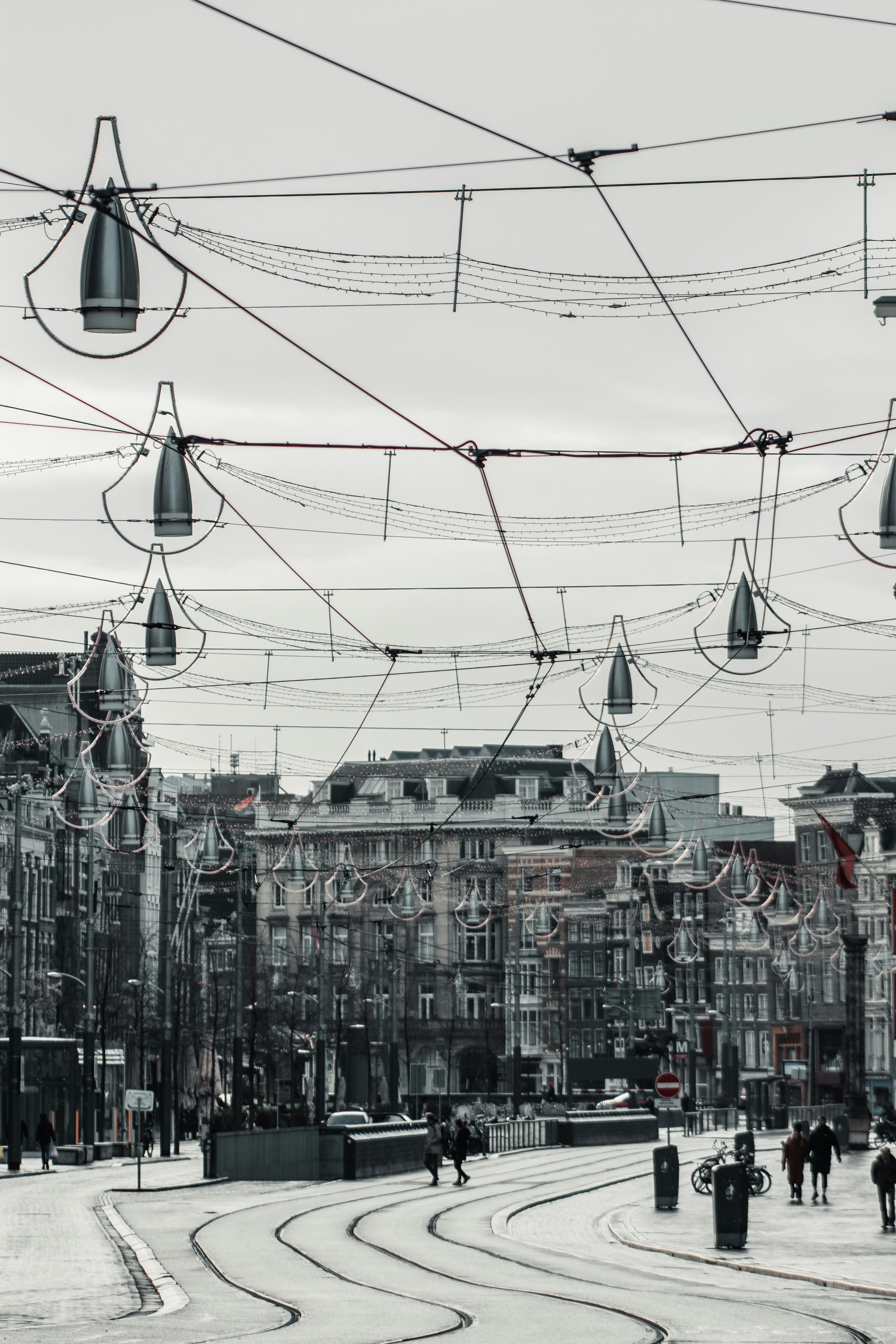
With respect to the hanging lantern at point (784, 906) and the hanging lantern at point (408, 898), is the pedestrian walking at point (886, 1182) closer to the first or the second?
the hanging lantern at point (408, 898)

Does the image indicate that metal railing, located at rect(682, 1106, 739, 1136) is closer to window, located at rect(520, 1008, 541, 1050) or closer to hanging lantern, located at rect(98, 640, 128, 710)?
window, located at rect(520, 1008, 541, 1050)

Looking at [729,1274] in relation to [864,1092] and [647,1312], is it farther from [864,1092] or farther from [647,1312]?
[864,1092]

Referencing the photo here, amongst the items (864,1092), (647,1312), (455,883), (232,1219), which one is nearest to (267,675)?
(232,1219)

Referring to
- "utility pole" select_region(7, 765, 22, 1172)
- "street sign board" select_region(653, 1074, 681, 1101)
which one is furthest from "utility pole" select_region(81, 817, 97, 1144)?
"street sign board" select_region(653, 1074, 681, 1101)

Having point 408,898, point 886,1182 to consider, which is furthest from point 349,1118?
point 886,1182

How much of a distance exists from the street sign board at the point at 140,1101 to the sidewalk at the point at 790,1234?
40.6 feet

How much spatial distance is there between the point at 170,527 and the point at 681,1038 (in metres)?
95.8

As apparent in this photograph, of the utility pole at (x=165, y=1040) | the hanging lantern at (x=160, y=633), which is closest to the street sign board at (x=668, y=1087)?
the hanging lantern at (x=160, y=633)

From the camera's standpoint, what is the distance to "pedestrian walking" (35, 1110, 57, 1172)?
5997cm

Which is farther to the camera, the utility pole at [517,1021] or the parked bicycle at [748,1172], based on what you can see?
the utility pole at [517,1021]

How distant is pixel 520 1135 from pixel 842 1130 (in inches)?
414

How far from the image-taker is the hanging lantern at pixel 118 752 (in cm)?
3781

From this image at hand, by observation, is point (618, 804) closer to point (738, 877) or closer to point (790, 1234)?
point (790, 1234)

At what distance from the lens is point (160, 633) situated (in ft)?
92.9
